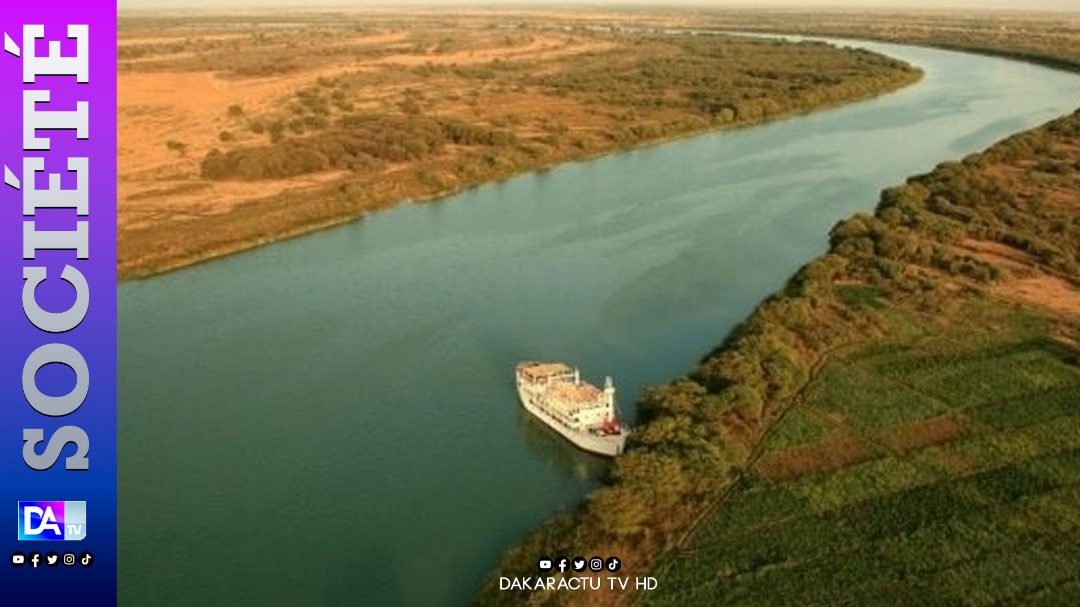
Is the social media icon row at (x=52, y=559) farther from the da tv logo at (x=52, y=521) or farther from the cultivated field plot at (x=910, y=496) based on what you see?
the cultivated field plot at (x=910, y=496)

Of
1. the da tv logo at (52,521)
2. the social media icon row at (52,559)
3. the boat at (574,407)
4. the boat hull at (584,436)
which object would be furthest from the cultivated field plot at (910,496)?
the da tv logo at (52,521)

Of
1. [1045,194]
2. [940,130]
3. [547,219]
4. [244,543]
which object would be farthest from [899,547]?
[940,130]

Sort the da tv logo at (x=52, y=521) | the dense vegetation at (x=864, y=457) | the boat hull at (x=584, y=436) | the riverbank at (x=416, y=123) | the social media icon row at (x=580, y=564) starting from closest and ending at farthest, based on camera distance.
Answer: the da tv logo at (x=52, y=521) < the dense vegetation at (x=864, y=457) < the social media icon row at (x=580, y=564) < the boat hull at (x=584, y=436) < the riverbank at (x=416, y=123)

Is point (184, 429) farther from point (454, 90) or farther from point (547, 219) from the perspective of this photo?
point (454, 90)

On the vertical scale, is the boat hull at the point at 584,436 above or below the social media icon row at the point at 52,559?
below

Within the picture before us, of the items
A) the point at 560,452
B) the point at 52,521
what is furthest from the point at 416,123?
the point at 52,521

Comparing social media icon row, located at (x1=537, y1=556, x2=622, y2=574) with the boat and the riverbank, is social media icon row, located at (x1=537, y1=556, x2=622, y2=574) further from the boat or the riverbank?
the riverbank

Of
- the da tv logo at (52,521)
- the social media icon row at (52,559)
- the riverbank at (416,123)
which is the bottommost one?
the social media icon row at (52,559)

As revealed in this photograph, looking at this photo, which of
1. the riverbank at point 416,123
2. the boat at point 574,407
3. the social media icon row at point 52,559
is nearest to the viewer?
the social media icon row at point 52,559
